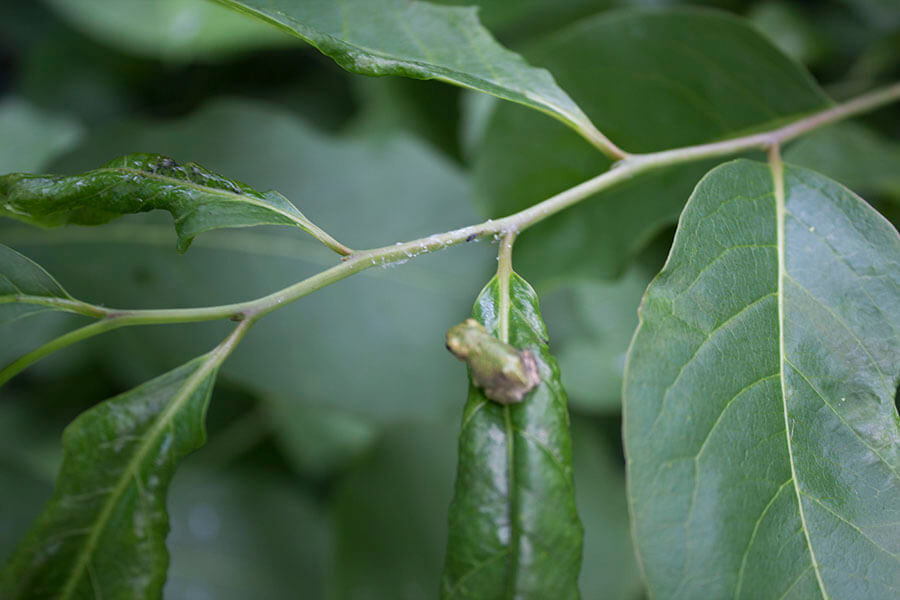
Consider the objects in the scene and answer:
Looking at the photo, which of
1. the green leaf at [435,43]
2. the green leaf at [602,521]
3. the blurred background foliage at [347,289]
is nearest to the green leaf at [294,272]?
the blurred background foliage at [347,289]

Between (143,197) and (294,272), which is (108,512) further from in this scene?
(294,272)

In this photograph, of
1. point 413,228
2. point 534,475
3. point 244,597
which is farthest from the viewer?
point 244,597

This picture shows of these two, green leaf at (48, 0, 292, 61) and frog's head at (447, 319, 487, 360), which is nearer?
frog's head at (447, 319, 487, 360)

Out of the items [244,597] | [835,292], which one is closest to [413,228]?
[835,292]

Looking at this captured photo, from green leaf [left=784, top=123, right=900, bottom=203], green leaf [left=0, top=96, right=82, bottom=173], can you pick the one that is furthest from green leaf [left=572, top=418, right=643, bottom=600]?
green leaf [left=0, top=96, right=82, bottom=173]

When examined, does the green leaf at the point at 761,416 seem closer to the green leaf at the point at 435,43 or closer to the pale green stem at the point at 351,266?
Answer: the pale green stem at the point at 351,266

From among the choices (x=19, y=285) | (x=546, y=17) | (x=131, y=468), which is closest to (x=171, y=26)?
(x=546, y=17)

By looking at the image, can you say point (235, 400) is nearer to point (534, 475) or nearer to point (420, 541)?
point (420, 541)

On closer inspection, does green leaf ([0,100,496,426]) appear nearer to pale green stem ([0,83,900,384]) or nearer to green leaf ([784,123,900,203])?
pale green stem ([0,83,900,384])
